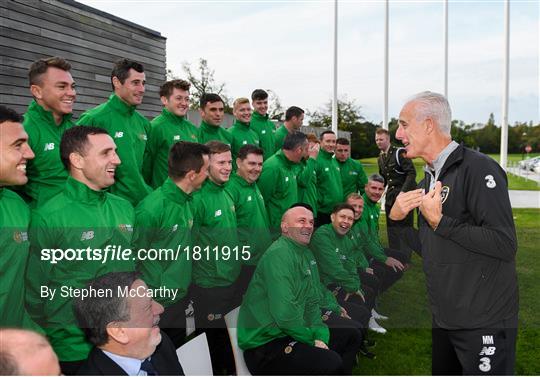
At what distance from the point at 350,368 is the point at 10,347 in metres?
3.25

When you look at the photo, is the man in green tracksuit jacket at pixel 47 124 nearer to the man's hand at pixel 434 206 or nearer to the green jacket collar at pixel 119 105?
the green jacket collar at pixel 119 105

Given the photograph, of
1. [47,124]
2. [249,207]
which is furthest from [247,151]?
[47,124]

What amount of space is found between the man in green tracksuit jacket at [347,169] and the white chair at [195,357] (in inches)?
200

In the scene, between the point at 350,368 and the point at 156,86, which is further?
the point at 156,86

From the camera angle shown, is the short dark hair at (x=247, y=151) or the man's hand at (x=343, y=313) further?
the short dark hair at (x=247, y=151)

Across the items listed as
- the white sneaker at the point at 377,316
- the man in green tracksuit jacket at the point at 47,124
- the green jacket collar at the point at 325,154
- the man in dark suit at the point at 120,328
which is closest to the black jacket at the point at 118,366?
the man in dark suit at the point at 120,328

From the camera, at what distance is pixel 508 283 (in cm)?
241

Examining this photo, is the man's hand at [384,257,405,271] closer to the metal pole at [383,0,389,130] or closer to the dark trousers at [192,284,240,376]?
the dark trousers at [192,284,240,376]

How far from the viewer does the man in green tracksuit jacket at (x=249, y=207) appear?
4906mm

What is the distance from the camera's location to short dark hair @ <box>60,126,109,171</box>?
9.96 ft

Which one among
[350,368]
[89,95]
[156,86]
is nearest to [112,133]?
[350,368]

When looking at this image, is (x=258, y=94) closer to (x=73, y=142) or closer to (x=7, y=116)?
(x=73, y=142)

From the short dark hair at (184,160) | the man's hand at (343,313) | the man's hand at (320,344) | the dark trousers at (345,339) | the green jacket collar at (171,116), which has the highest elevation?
the green jacket collar at (171,116)

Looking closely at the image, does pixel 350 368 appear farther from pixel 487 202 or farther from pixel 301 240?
pixel 487 202
